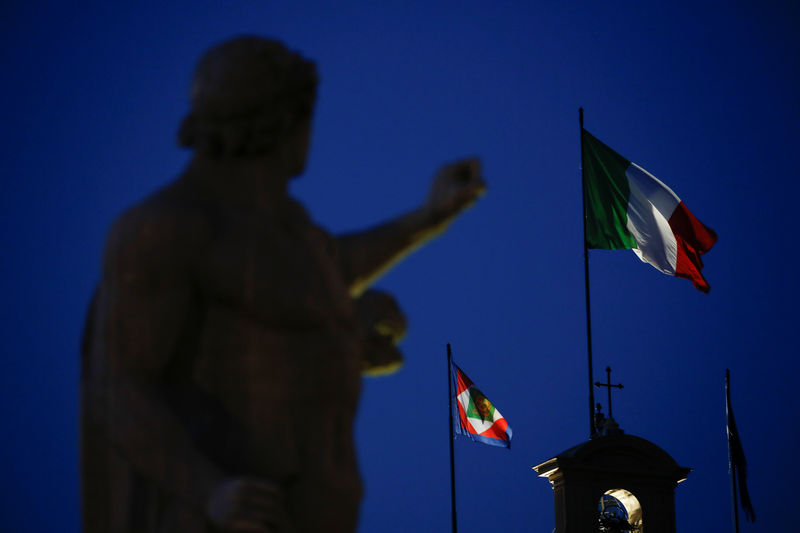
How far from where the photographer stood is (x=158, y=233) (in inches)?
111

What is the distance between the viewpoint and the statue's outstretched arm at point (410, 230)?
3340 mm

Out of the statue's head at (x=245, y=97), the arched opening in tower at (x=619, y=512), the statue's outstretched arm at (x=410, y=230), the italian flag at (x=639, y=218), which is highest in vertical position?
the italian flag at (x=639, y=218)

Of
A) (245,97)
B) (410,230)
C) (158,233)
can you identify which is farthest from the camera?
(410,230)

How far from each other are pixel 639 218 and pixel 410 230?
19025 mm

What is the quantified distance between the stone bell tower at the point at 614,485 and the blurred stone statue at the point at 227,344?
1606 cm

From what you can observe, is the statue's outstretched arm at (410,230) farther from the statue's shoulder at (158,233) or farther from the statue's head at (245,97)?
the statue's shoulder at (158,233)

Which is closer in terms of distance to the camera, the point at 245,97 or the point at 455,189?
the point at 245,97

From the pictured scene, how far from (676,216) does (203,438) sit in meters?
19.5

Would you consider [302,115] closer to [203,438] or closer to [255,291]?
[255,291]

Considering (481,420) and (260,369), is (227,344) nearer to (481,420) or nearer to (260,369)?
(260,369)

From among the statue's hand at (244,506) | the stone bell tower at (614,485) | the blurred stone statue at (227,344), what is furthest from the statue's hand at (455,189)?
the stone bell tower at (614,485)

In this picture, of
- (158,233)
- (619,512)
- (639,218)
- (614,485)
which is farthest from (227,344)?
(639,218)

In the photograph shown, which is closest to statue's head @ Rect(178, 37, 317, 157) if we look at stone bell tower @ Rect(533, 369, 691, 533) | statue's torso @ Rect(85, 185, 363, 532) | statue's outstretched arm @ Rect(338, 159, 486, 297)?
statue's torso @ Rect(85, 185, 363, 532)

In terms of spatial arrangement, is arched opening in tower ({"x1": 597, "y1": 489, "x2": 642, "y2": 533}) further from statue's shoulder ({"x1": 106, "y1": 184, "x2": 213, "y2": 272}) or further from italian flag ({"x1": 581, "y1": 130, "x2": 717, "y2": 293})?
statue's shoulder ({"x1": 106, "y1": 184, "x2": 213, "y2": 272})
